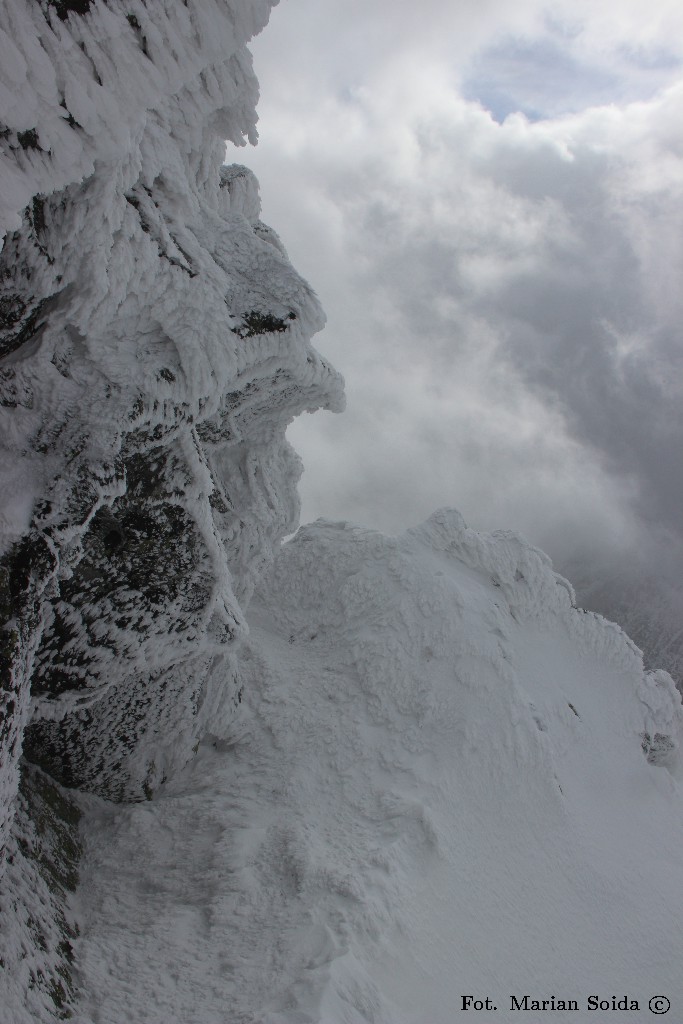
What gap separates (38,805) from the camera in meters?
9.38

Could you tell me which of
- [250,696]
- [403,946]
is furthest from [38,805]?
[403,946]

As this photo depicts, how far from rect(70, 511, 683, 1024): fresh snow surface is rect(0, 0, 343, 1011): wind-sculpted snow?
1.71 m

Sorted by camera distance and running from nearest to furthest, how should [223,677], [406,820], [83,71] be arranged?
1. [83,71]
2. [406,820]
3. [223,677]

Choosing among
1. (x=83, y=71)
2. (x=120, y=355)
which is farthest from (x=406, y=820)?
(x=83, y=71)

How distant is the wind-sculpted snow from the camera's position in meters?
4.53

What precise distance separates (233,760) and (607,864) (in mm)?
6399

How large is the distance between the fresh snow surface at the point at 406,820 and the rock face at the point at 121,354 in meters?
2.18

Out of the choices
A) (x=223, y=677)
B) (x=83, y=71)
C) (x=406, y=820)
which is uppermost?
(x=83, y=71)

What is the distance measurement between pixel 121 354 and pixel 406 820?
7895 mm

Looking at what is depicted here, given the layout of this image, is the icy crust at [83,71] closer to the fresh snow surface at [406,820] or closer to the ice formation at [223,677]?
the ice formation at [223,677]

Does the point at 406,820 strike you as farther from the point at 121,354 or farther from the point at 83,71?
the point at 83,71

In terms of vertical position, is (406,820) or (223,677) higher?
(223,677)

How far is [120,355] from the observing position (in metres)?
6.49

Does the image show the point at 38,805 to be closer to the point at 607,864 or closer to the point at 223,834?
the point at 223,834
